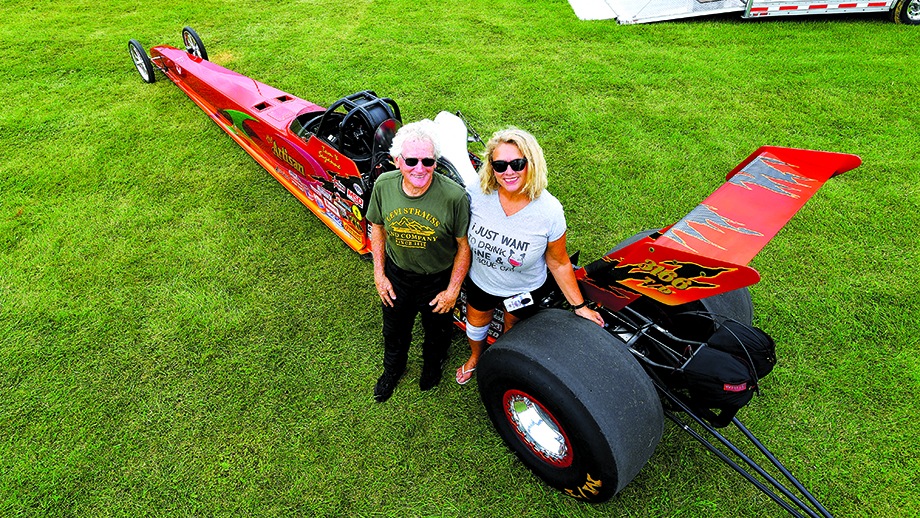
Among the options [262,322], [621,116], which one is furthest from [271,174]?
[621,116]

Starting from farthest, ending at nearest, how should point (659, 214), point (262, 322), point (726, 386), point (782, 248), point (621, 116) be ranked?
point (621, 116)
point (659, 214)
point (782, 248)
point (262, 322)
point (726, 386)

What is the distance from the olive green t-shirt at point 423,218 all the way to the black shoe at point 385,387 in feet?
3.31

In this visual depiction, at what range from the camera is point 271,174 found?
5.04 m

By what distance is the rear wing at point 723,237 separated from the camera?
2074 mm

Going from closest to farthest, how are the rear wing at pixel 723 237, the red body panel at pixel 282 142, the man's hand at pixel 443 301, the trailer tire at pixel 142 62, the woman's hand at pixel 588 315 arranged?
the rear wing at pixel 723 237 → the woman's hand at pixel 588 315 → the man's hand at pixel 443 301 → the red body panel at pixel 282 142 → the trailer tire at pixel 142 62

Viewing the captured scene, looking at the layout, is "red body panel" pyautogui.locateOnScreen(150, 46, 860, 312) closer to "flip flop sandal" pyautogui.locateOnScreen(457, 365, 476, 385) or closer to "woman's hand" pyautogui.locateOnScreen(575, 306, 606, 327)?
"woman's hand" pyautogui.locateOnScreen(575, 306, 606, 327)

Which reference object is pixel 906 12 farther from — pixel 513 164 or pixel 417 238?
pixel 417 238

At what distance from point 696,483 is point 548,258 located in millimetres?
1680

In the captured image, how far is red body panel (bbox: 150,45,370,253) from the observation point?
13.1ft

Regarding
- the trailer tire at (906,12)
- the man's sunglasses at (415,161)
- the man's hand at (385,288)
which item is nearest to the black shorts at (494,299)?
the man's hand at (385,288)

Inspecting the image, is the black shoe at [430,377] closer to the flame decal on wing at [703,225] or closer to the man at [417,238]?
the man at [417,238]

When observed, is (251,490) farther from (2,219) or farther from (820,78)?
(820,78)

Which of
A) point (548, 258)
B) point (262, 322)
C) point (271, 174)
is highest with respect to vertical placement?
point (548, 258)

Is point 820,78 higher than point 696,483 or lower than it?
higher
